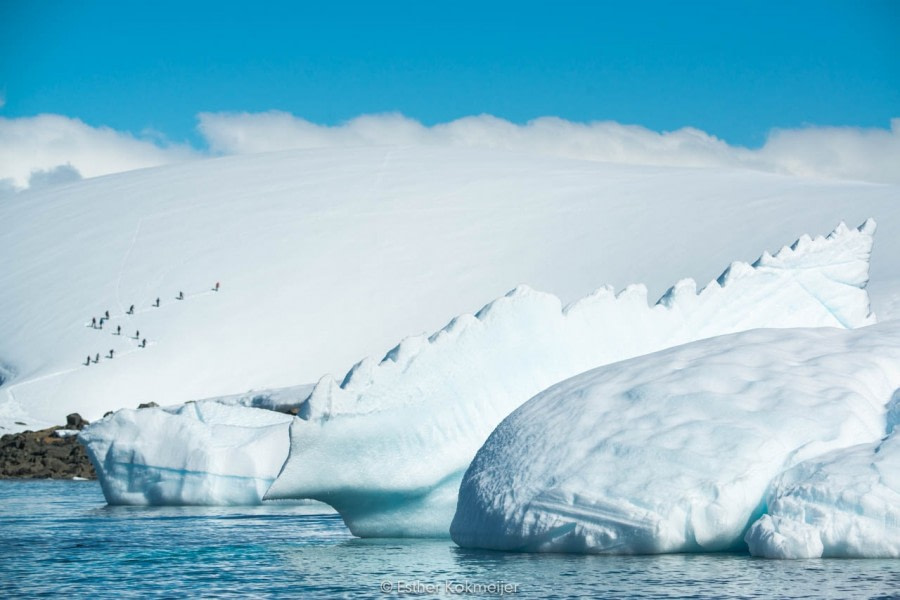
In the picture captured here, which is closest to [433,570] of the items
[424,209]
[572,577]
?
[572,577]

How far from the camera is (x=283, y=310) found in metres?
41.1

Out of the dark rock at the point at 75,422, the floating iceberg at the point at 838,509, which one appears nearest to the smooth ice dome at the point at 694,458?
the floating iceberg at the point at 838,509

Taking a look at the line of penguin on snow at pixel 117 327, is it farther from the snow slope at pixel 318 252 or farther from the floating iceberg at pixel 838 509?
the floating iceberg at pixel 838 509

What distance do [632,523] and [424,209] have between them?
37.9 m

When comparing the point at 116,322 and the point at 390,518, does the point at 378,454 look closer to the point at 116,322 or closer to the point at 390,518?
the point at 390,518

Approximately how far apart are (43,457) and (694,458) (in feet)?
77.5

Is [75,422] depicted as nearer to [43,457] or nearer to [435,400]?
[43,457]

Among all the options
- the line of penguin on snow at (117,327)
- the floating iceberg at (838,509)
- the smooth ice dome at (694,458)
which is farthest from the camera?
the line of penguin on snow at (117,327)

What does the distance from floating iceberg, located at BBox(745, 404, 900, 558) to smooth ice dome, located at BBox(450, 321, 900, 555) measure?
0.01m

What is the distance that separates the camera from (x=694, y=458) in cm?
927

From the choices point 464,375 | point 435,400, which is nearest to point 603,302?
point 464,375

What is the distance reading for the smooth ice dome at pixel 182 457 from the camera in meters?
17.9

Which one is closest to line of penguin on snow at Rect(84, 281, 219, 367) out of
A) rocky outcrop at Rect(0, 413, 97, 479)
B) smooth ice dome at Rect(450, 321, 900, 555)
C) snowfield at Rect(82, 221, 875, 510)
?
rocky outcrop at Rect(0, 413, 97, 479)

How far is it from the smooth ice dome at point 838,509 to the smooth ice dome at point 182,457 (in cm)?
1000
